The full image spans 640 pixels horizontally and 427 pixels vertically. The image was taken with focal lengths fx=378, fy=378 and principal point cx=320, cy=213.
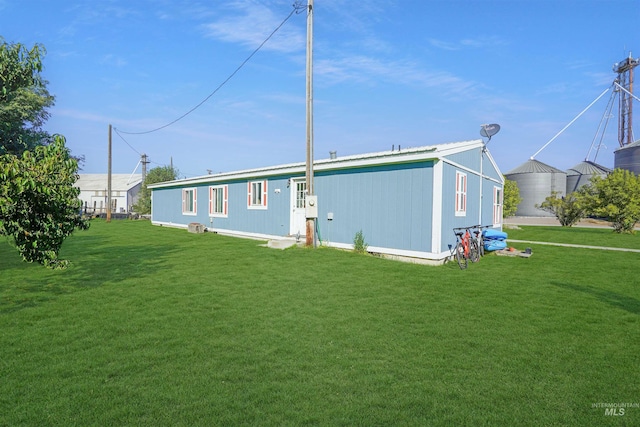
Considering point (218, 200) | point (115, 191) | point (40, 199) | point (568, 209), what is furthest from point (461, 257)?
point (115, 191)

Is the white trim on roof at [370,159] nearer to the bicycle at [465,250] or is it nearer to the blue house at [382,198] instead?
the blue house at [382,198]

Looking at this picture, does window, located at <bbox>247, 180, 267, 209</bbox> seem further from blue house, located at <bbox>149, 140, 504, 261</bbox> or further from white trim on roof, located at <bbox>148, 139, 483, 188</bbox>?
white trim on roof, located at <bbox>148, 139, 483, 188</bbox>

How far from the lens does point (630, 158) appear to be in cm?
3862

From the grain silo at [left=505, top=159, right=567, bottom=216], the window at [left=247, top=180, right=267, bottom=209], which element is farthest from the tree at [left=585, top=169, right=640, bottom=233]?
the grain silo at [left=505, top=159, right=567, bottom=216]

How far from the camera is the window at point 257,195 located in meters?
14.8

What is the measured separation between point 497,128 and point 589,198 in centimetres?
1533

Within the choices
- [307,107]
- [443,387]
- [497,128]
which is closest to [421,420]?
[443,387]

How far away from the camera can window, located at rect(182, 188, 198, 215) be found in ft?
65.0

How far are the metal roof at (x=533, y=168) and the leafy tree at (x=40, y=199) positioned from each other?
47.4 metres

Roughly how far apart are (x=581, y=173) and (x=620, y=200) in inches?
1091

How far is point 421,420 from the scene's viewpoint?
2.74 metres

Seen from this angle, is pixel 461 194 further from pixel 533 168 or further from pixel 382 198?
pixel 533 168

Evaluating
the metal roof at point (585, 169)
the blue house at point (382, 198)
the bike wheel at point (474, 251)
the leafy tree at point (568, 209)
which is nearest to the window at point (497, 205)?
the blue house at point (382, 198)

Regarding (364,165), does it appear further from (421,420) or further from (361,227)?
(421,420)
